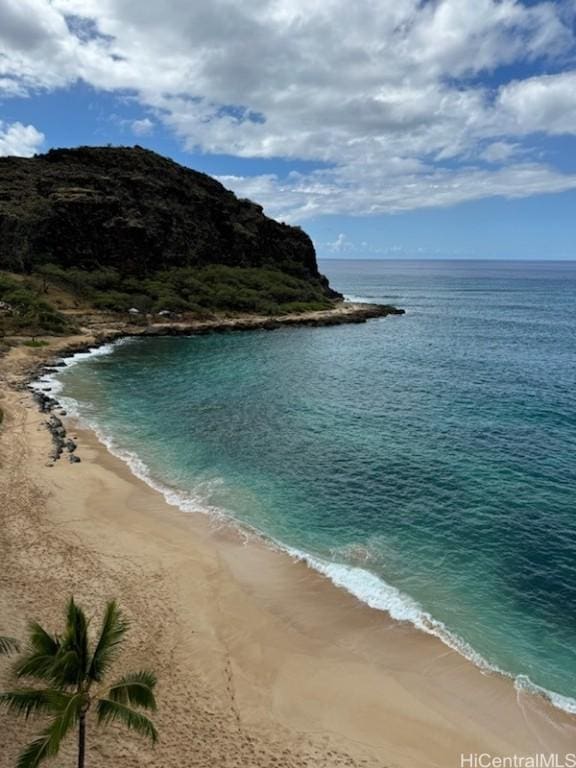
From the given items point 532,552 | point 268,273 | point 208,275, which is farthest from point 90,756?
point 268,273

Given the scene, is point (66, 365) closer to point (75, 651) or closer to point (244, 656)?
point (244, 656)

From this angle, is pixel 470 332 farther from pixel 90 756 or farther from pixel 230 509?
pixel 90 756

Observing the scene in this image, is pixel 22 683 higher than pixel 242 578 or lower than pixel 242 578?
higher

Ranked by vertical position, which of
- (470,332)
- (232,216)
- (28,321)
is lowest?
(470,332)

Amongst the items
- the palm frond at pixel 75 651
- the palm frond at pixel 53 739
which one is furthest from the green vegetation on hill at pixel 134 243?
the palm frond at pixel 53 739

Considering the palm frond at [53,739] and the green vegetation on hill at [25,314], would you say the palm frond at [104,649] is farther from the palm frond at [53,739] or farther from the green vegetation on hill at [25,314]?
the green vegetation on hill at [25,314]

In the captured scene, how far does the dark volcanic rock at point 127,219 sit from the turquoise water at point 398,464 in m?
48.0

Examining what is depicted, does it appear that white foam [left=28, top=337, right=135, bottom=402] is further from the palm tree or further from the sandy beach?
the palm tree

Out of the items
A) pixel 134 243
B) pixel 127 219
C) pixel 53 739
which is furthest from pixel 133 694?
pixel 127 219

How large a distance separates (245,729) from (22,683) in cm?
640

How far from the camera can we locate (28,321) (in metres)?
73.6

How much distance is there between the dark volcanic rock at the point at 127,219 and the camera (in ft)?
348

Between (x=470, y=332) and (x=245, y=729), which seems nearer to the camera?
(x=245, y=729)

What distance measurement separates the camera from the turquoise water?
2117cm
